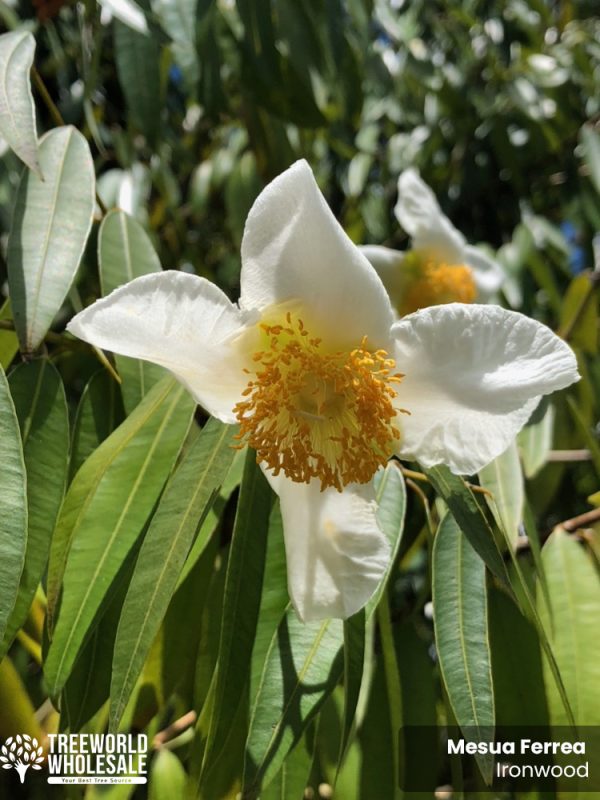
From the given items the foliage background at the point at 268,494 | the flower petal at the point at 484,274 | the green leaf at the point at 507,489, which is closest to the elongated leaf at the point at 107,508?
the foliage background at the point at 268,494

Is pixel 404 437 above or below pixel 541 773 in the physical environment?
above

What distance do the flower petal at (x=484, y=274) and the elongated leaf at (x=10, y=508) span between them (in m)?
1.12

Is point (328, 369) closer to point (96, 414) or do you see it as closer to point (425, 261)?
point (96, 414)

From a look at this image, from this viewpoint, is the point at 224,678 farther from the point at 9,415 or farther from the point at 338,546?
the point at 9,415

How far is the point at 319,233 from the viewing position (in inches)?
27.8

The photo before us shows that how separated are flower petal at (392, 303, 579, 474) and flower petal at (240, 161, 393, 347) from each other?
0.04 meters

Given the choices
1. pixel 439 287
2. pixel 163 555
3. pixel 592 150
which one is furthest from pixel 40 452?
pixel 592 150

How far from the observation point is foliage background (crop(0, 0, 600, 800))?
691 millimetres

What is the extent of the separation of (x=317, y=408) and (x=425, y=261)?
2.63ft

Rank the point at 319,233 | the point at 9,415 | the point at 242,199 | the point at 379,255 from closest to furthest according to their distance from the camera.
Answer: the point at 9,415 → the point at 319,233 → the point at 379,255 → the point at 242,199

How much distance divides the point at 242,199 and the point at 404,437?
40.9 inches

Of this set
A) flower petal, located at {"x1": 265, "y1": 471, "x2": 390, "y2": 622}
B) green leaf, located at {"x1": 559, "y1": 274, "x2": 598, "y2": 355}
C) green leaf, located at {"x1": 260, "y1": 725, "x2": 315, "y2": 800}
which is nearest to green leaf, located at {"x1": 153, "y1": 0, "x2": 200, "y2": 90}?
flower petal, located at {"x1": 265, "y1": 471, "x2": 390, "y2": 622}

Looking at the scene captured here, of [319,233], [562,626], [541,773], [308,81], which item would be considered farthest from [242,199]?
[541,773]

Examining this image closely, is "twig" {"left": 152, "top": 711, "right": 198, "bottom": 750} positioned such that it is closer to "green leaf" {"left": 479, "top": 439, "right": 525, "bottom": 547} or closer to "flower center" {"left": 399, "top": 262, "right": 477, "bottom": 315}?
"green leaf" {"left": 479, "top": 439, "right": 525, "bottom": 547}
